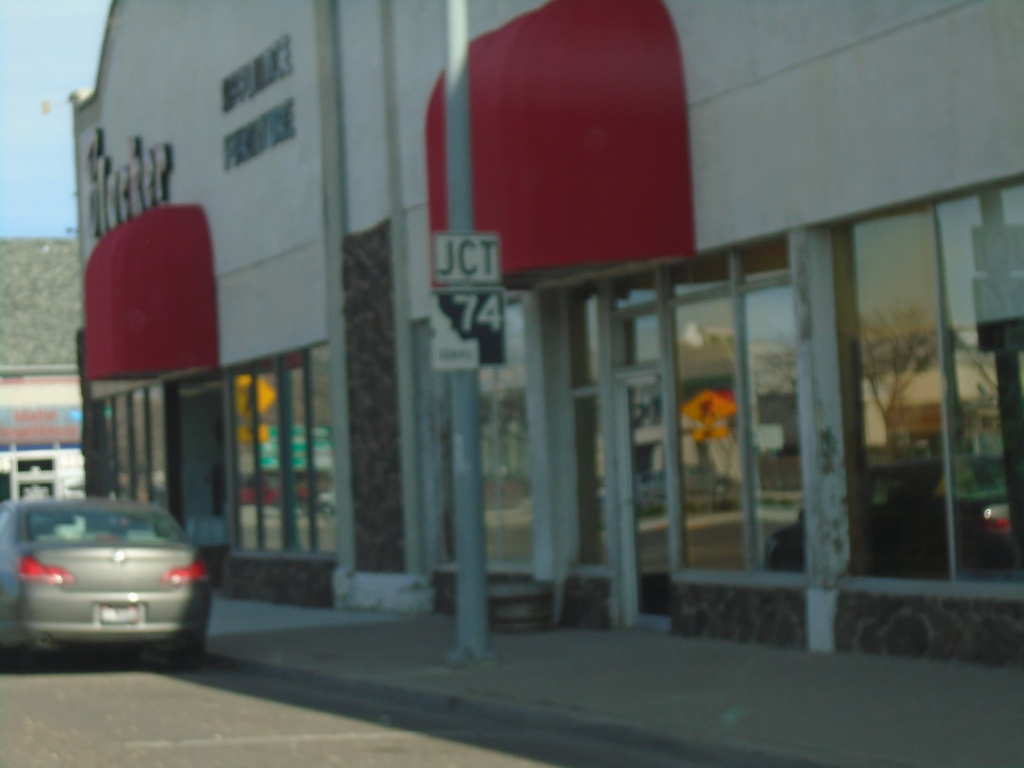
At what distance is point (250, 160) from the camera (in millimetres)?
21359

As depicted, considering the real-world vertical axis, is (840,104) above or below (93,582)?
above

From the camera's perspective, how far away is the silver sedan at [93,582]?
42.6 feet

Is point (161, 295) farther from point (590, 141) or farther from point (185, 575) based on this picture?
point (590, 141)

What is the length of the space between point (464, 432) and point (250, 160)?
10250 mm

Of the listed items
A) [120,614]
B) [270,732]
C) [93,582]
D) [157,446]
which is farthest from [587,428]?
[157,446]

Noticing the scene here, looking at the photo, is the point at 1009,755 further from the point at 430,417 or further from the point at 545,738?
the point at 430,417

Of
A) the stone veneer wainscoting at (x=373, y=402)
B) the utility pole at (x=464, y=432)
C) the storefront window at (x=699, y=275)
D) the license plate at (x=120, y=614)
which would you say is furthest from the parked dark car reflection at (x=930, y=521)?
the stone veneer wainscoting at (x=373, y=402)

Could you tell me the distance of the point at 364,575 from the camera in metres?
18.4

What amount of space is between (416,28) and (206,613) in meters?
6.86

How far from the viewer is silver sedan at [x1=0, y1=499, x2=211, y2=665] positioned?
12992mm

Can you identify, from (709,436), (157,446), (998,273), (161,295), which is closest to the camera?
(998,273)

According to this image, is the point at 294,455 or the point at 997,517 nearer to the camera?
the point at 997,517

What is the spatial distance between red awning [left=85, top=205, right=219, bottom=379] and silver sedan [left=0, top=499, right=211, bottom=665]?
8229 mm

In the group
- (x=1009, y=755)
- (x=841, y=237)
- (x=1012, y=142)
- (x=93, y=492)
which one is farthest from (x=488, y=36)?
(x=93, y=492)
